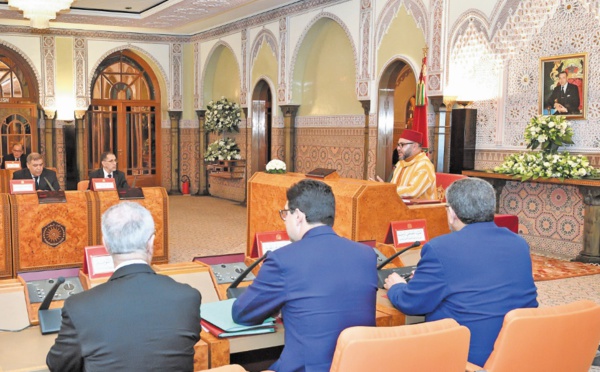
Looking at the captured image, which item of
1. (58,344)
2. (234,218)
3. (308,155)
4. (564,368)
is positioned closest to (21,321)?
(58,344)

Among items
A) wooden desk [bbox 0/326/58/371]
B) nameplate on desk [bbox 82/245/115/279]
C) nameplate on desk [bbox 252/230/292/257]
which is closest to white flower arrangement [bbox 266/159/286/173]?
nameplate on desk [bbox 252/230/292/257]

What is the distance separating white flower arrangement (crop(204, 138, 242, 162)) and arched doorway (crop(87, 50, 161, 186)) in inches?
95.3

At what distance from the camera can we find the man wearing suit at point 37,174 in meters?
8.02

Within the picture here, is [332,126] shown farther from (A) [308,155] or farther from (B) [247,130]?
(B) [247,130]

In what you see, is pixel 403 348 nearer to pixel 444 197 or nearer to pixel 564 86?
pixel 444 197

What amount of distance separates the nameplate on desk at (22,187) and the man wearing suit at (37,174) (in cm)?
82

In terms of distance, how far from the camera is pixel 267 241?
11.8ft

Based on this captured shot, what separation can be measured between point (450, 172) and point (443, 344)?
22.8ft

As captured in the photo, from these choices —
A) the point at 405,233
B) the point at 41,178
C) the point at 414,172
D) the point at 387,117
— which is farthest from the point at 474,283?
the point at 387,117

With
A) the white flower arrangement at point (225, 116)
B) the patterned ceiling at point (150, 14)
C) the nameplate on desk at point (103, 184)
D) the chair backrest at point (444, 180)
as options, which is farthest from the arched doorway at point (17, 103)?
the chair backrest at point (444, 180)

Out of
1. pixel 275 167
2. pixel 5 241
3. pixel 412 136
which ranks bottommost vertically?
pixel 5 241

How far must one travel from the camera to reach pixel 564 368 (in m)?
2.60

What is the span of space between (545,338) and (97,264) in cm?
203

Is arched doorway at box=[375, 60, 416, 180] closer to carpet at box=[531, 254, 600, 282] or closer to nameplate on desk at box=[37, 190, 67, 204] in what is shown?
carpet at box=[531, 254, 600, 282]
